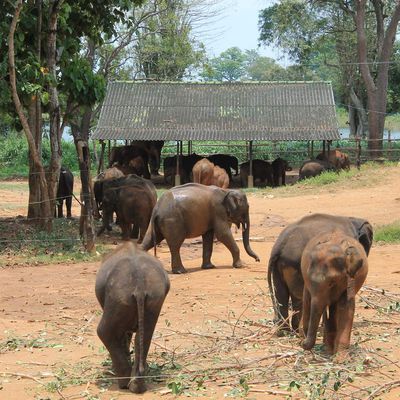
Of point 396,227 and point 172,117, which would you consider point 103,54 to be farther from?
point 396,227

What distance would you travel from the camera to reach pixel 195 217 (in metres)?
14.6

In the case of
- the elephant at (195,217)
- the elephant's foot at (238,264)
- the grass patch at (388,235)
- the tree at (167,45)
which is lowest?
the elephant's foot at (238,264)

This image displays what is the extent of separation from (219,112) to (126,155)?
432 cm

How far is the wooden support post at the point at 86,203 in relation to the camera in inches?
645

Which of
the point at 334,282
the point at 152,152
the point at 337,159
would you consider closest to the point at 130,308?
the point at 334,282

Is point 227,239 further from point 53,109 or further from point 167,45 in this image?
point 167,45

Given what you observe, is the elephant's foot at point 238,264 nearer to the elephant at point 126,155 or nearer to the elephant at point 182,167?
the elephant at point 182,167

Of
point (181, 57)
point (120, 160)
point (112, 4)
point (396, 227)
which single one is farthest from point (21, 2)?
point (181, 57)

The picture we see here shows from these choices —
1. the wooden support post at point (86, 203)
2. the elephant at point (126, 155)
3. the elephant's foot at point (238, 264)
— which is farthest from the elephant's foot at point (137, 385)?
the elephant at point (126, 155)

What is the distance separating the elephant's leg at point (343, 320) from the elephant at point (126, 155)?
2737 centimetres

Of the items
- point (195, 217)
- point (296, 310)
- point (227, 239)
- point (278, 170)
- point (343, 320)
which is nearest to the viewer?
point (343, 320)

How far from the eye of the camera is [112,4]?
19.7 metres

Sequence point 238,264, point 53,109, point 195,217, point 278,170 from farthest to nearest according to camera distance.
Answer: point 278,170 < point 53,109 < point 238,264 < point 195,217

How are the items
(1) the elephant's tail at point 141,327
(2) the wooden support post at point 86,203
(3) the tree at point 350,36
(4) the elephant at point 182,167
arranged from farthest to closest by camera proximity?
(3) the tree at point 350,36
(4) the elephant at point 182,167
(2) the wooden support post at point 86,203
(1) the elephant's tail at point 141,327
